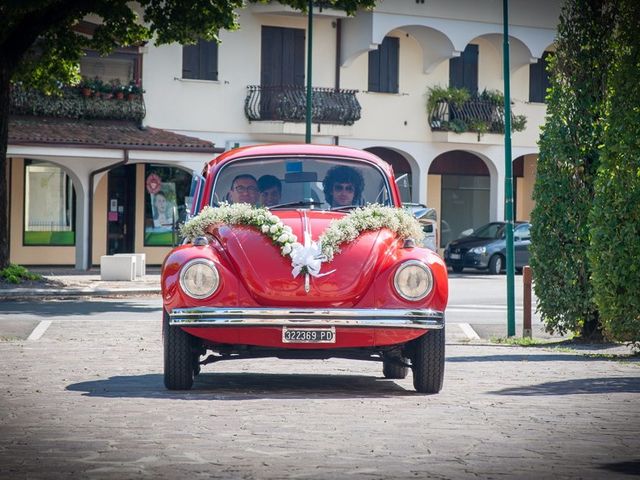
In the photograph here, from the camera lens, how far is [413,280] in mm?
10586

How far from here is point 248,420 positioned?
29.6 feet

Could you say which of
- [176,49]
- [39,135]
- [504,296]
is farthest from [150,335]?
[176,49]

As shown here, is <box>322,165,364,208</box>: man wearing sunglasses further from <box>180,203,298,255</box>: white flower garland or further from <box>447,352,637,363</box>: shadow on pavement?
<box>447,352,637,363</box>: shadow on pavement

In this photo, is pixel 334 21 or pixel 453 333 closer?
pixel 453 333

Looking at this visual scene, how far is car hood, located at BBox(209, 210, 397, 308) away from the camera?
10578 millimetres

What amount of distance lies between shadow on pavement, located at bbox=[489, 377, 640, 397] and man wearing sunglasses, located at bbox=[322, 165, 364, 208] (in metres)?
2.07

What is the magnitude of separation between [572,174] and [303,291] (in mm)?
7225

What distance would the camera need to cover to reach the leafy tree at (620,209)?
47.7ft

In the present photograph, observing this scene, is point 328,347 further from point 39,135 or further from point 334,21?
point 334,21

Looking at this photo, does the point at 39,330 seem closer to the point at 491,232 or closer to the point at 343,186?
the point at 343,186

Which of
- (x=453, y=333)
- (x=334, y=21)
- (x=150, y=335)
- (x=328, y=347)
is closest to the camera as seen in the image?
(x=328, y=347)

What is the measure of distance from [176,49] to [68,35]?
32.2ft

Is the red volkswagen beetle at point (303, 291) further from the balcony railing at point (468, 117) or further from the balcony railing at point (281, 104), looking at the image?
the balcony railing at point (468, 117)

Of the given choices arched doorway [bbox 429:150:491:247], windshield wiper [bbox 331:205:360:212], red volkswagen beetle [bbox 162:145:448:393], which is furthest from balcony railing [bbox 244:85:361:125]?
red volkswagen beetle [bbox 162:145:448:393]
